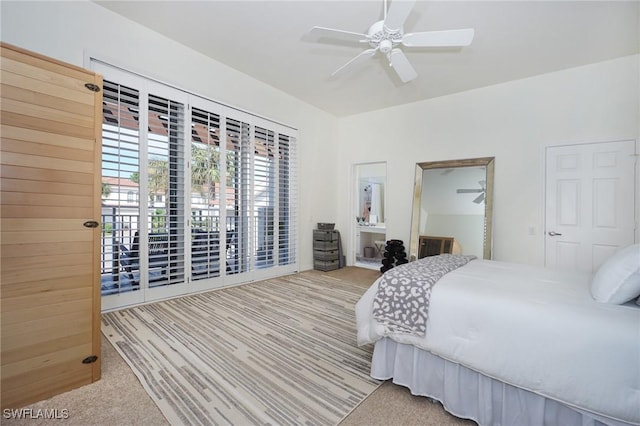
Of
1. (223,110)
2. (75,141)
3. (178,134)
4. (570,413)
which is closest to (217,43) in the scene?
(223,110)

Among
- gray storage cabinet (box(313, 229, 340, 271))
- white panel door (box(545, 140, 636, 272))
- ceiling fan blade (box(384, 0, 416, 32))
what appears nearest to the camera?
ceiling fan blade (box(384, 0, 416, 32))

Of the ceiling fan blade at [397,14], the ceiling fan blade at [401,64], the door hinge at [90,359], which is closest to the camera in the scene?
the door hinge at [90,359]

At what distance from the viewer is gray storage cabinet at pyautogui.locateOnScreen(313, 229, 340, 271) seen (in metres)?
5.15

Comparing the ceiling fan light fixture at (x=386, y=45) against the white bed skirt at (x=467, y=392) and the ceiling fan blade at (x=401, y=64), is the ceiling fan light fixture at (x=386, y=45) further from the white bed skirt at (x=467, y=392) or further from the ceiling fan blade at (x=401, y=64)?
the white bed skirt at (x=467, y=392)

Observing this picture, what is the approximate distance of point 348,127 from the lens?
5.77m

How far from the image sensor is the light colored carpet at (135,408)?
149cm

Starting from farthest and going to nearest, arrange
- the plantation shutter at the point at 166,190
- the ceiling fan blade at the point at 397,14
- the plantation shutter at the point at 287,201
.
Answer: the plantation shutter at the point at 287,201 → the plantation shutter at the point at 166,190 → the ceiling fan blade at the point at 397,14

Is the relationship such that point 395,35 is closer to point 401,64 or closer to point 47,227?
point 401,64

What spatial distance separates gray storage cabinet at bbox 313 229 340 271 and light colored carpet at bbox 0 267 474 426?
333 centimetres

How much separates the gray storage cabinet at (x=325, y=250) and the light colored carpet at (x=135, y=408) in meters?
3.33

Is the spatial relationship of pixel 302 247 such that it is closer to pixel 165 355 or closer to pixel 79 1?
pixel 165 355

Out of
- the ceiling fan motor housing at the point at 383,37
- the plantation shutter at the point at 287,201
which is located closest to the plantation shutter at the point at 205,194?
the plantation shutter at the point at 287,201

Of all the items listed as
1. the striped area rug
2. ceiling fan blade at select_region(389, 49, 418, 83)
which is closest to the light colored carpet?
the striped area rug

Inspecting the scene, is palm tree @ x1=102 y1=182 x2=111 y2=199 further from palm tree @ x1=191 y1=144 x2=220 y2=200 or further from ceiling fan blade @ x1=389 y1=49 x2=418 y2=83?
ceiling fan blade @ x1=389 y1=49 x2=418 y2=83
